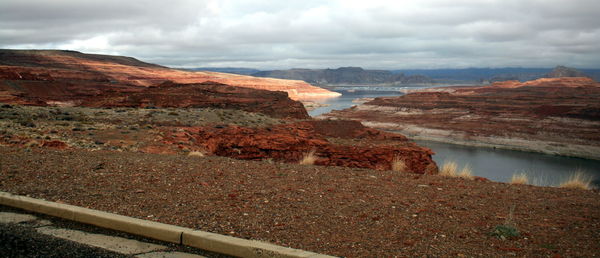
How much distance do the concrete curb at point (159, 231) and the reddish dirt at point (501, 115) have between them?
157ft

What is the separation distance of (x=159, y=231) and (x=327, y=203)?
2.62m

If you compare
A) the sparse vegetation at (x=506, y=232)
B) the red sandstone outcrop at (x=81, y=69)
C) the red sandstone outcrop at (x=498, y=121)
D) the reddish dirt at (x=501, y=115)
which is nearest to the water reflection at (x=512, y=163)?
the red sandstone outcrop at (x=498, y=121)

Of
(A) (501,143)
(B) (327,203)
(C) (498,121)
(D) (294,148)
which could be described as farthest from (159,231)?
(C) (498,121)

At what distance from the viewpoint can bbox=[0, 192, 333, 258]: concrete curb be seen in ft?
16.4

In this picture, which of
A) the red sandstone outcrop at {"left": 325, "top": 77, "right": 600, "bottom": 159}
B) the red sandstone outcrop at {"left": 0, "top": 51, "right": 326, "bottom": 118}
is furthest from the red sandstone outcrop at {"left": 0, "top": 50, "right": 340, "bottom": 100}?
the red sandstone outcrop at {"left": 325, "top": 77, "right": 600, "bottom": 159}

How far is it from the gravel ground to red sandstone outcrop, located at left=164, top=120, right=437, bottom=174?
8.16m

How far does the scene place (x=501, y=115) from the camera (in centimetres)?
5959

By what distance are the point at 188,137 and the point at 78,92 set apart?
36.9m

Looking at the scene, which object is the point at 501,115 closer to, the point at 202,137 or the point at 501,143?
the point at 501,143

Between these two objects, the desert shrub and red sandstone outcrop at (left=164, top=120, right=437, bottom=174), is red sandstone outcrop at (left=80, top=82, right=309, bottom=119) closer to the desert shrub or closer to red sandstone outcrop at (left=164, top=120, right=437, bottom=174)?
red sandstone outcrop at (left=164, top=120, right=437, bottom=174)

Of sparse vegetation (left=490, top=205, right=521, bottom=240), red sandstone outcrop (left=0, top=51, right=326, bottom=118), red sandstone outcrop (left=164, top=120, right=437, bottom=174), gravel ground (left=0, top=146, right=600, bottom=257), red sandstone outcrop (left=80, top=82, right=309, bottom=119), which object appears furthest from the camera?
red sandstone outcrop (left=0, top=51, right=326, bottom=118)

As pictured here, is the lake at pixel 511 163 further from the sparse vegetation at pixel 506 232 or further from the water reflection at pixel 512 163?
the sparse vegetation at pixel 506 232

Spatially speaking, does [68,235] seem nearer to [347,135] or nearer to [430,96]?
[347,135]

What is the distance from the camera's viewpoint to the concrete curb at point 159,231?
501cm
